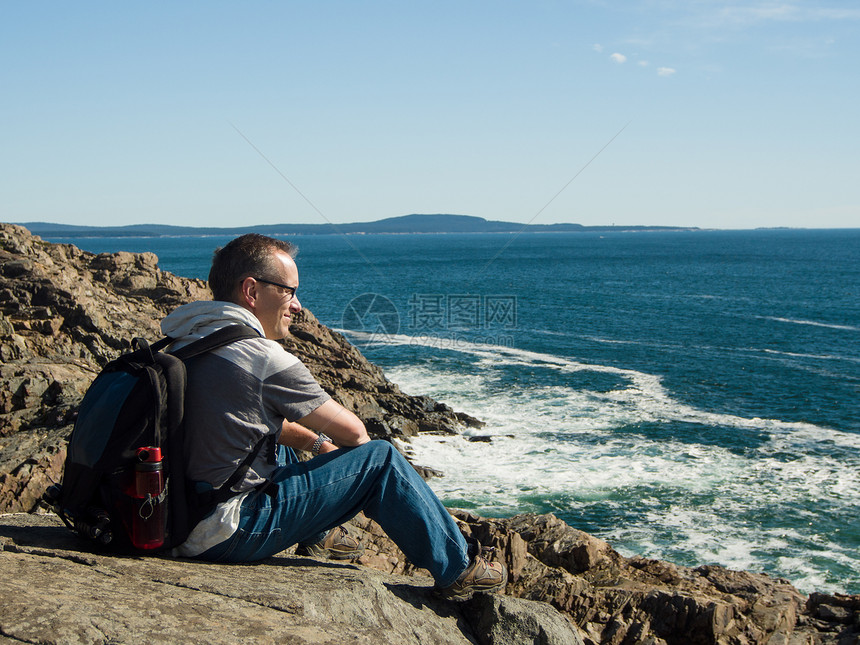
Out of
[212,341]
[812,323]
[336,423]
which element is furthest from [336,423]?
[812,323]

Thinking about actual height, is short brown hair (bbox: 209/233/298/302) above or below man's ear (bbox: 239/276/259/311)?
above

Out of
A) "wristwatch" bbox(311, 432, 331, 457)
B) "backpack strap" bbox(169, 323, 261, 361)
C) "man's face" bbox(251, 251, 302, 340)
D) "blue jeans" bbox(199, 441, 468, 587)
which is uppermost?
"man's face" bbox(251, 251, 302, 340)

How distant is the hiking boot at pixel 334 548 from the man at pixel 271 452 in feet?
2.92

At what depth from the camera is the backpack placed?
3.93 metres

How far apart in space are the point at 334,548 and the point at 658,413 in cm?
2325

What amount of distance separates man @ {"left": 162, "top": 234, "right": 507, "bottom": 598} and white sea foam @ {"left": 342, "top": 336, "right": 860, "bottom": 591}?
1212 cm

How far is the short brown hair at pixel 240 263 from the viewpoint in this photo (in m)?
4.50

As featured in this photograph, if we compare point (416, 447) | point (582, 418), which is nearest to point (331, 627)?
point (416, 447)

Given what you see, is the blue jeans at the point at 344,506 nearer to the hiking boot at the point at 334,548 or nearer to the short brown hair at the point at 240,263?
the hiking boot at the point at 334,548

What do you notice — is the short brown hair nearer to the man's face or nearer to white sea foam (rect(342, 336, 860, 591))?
the man's face

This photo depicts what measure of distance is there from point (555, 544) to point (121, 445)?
17.4ft

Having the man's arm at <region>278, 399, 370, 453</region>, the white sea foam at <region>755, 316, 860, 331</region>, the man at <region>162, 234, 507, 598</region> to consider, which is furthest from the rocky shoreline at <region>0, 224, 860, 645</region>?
the white sea foam at <region>755, 316, 860, 331</region>

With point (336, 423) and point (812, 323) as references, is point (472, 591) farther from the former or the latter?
point (812, 323)

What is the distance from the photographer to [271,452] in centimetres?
436
